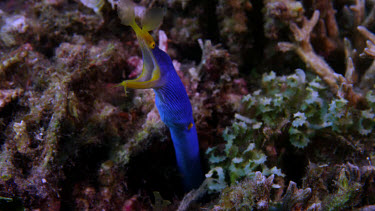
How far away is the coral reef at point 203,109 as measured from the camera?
222 cm

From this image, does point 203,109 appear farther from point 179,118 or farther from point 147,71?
point 147,71

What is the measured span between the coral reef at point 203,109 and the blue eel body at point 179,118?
0.28m

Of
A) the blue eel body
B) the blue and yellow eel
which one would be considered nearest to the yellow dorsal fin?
the blue and yellow eel

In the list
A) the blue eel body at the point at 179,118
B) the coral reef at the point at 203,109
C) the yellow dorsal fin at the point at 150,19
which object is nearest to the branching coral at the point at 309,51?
the coral reef at the point at 203,109

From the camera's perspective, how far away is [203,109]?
9.80 feet

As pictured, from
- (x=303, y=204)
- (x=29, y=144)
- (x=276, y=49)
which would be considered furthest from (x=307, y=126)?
(x=29, y=144)

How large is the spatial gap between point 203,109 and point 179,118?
2.99ft

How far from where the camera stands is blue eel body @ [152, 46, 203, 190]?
185cm

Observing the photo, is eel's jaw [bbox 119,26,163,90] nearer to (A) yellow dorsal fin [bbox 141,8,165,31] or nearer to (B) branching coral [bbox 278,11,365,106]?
(A) yellow dorsal fin [bbox 141,8,165,31]

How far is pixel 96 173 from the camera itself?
271 centimetres

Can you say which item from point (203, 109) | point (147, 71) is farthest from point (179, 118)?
point (203, 109)

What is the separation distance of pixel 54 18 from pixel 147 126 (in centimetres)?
237

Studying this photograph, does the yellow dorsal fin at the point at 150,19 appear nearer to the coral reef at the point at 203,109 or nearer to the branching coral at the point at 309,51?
the coral reef at the point at 203,109

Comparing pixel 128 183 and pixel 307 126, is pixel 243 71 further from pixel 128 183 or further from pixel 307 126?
pixel 128 183
